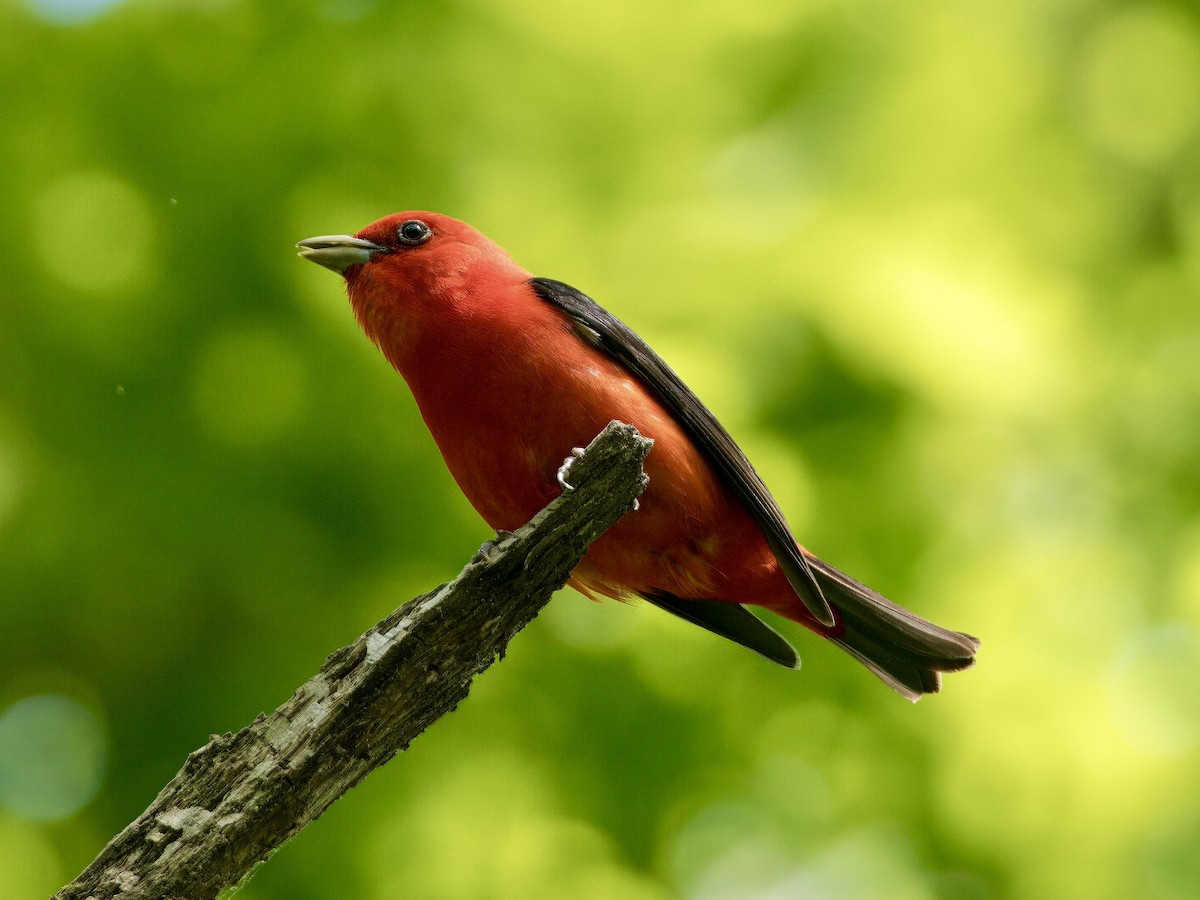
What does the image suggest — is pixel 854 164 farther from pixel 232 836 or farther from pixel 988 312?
pixel 232 836

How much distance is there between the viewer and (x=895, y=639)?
464 centimetres

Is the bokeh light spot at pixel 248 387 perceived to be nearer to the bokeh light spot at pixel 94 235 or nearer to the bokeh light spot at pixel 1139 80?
the bokeh light spot at pixel 94 235

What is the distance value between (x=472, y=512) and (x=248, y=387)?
3.38 feet

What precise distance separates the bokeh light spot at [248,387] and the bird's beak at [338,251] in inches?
30.1

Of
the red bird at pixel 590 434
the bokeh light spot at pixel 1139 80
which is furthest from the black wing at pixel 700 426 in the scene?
the bokeh light spot at pixel 1139 80

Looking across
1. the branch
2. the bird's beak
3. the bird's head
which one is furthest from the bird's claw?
the bird's beak

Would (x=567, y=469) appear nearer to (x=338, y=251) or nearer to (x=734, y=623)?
(x=734, y=623)

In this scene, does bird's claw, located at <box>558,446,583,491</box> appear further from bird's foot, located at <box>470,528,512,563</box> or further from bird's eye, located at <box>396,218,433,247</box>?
bird's eye, located at <box>396,218,433,247</box>

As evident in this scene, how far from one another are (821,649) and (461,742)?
5.02 ft

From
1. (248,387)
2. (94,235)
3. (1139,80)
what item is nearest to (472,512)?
(248,387)

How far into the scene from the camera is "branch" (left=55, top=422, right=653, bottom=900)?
2.77 metres

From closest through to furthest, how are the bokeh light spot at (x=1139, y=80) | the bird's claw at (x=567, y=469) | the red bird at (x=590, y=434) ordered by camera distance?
the bird's claw at (x=567, y=469), the red bird at (x=590, y=434), the bokeh light spot at (x=1139, y=80)

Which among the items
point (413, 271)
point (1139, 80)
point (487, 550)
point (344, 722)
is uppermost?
point (1139, 80)

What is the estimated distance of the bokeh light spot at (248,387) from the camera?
5180 millimetres
